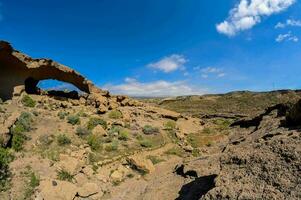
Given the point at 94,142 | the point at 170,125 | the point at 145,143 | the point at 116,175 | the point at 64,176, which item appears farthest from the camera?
the point at 170,125

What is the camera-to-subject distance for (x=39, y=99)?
2467cm

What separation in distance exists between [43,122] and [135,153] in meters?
6.13

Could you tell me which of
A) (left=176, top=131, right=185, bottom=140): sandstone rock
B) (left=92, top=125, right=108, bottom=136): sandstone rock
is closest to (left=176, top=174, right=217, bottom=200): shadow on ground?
(left=92, top=125, right=108, bottom=136): sandstone rock

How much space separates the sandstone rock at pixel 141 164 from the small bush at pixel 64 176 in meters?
3.01

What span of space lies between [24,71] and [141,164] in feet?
44.6

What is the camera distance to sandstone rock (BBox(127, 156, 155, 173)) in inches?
599

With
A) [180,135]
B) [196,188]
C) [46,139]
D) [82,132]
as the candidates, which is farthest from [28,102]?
[196,188]

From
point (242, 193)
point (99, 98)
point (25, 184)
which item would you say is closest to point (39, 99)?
point (99, 98)

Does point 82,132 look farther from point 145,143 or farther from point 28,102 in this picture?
point 28,102

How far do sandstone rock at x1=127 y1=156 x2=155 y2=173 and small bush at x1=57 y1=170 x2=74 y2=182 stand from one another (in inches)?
119

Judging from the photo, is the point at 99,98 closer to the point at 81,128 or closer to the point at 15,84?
the point at 15,84

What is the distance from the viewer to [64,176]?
13.4m

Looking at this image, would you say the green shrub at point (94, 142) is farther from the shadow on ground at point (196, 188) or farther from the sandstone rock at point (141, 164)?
the shadow on ground at point (196, 188)

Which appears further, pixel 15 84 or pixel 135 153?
pixel 15 84
